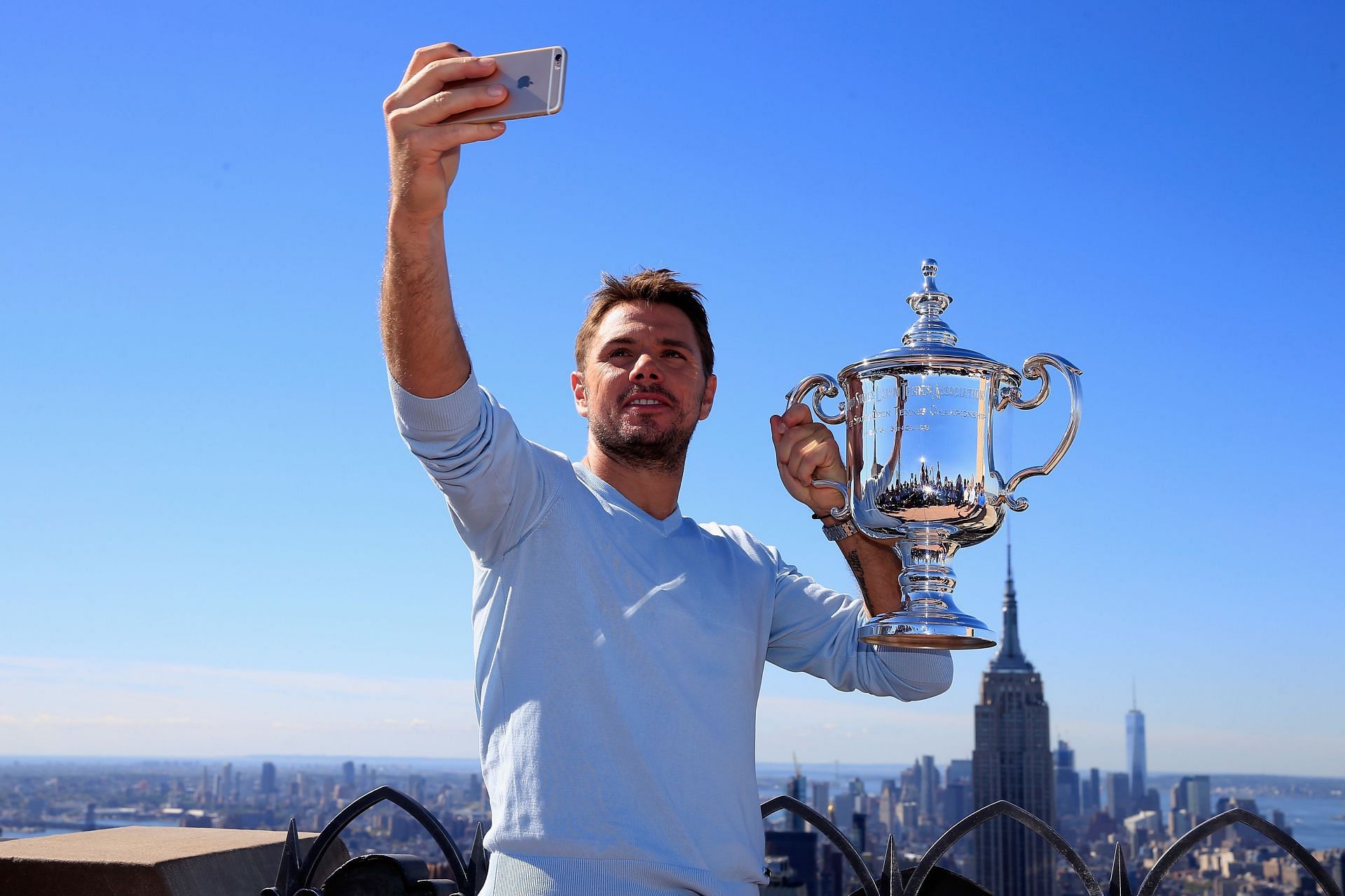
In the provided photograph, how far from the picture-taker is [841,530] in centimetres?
277

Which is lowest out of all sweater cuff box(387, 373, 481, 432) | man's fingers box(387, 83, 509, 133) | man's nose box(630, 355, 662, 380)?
sweater cuff box(387, 373, 481, 432)

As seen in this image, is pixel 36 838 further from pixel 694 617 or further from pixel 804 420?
pixel 804 420

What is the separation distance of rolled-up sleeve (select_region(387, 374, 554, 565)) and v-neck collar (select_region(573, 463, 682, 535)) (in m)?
0.18

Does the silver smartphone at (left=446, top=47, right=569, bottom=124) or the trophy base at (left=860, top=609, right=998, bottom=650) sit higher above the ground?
the silver smartphone at (left=446, top=47, right=569, bottom=124)

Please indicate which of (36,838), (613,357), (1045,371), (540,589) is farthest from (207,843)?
(1045,371)

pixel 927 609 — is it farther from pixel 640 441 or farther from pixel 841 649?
pixel 640 441

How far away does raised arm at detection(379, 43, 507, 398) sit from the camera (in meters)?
1.90

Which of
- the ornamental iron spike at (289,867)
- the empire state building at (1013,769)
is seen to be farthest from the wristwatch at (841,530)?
the empire state building at (1013,769)

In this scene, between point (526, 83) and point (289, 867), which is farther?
point (289, 867)

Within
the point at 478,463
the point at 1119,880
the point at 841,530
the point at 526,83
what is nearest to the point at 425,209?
the point at 526,83

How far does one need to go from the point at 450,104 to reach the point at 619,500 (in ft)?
3.09

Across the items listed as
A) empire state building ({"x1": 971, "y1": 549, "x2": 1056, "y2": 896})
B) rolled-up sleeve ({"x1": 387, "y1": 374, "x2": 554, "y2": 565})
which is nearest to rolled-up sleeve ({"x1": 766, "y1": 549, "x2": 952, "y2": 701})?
rolled-up sleeve ({"x1": 387, "y1": 374, "x2": 554, "y2": 565})

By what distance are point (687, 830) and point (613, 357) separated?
105cm

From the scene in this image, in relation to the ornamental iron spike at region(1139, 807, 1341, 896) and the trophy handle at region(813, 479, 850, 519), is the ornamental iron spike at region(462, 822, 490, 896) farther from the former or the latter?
the ornamental iron spike at region(1139, 807, 1341, 896)
